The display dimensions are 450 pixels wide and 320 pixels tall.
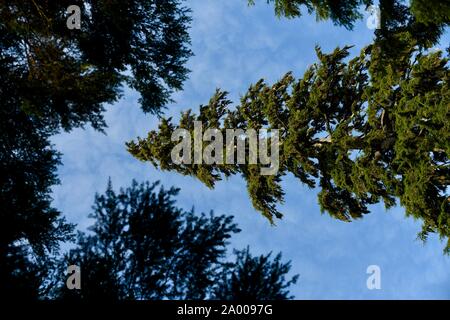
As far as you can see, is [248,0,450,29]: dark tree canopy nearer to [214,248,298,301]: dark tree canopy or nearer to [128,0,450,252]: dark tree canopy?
[128,0,450,252]: dark tree canopy

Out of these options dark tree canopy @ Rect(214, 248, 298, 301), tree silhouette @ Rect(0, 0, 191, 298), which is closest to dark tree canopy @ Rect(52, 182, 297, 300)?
dark tree canopy @ Rect(214, 248, 298, 301)

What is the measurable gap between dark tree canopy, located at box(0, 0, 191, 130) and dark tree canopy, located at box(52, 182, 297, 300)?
5672 mm

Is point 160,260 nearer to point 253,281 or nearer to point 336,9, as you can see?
point 253,281

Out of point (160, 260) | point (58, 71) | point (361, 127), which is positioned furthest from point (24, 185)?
point (361, 127)

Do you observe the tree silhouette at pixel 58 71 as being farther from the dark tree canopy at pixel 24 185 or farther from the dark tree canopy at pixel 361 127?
the dark tree canopy at pixel 361 127

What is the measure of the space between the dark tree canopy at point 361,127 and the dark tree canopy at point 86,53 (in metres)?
2.14

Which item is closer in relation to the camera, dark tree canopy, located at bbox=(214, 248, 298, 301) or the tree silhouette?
dark tree canopy, located at bbox=(214, 248, 298, 301)

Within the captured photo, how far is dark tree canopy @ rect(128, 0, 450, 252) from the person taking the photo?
10.3 metres

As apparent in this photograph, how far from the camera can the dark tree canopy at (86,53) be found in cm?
1180

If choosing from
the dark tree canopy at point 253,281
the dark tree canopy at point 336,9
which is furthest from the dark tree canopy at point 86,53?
the dark tree canopy at point 253,281

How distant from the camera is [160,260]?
6.79 meters

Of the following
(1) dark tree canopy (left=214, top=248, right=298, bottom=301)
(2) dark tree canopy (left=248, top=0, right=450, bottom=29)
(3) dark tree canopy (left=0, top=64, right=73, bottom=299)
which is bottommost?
(1) dark tree canopy (left=214, top=248, right=298, bottom=301)
